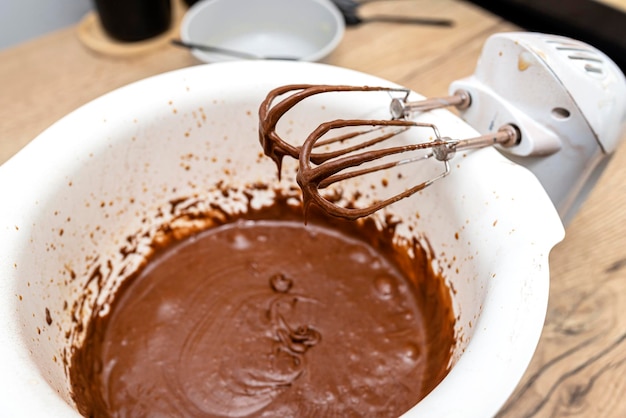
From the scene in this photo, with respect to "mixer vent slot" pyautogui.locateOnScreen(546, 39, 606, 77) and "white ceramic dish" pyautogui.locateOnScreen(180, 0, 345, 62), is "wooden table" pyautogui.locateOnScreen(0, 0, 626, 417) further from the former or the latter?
"mixer vent slot" pyautogui.locateOnScreen(546, 39, 606, 77)

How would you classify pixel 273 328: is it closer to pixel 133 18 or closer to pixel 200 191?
pixel 200 191

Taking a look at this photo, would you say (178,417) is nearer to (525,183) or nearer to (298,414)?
(298,414)

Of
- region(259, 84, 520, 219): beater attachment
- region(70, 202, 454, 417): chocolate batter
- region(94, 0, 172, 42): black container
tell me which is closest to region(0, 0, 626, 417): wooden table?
region(94, 0, 172, 42): black container

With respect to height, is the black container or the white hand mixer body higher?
the white hand mixer body

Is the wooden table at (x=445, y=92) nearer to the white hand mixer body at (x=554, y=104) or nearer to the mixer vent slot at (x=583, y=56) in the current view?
the white hand mixer body at (x=554, y=104)

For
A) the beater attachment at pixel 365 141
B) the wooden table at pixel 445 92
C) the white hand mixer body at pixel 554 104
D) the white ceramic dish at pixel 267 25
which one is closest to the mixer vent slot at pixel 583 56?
the white hand mixer body at pixel 554 104

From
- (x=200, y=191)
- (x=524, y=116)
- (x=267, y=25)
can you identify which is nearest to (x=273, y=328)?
(x=200, y=191)
